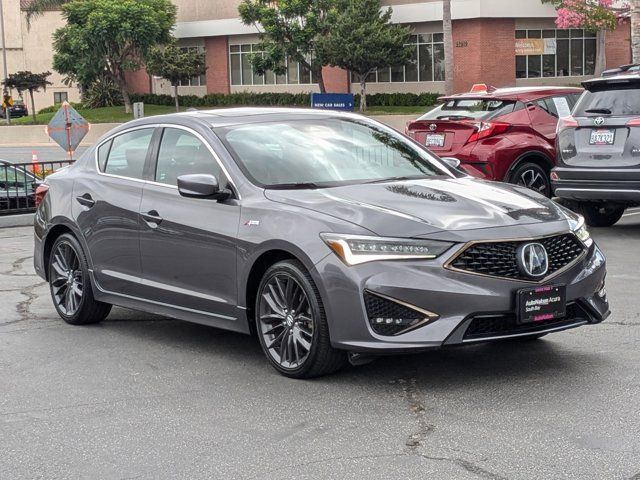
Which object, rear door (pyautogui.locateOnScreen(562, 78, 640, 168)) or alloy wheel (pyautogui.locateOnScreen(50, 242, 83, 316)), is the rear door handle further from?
rear door (pyautogui.locateOnScreen(562, 78, 640, 168))

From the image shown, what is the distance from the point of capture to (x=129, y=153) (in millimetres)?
8391

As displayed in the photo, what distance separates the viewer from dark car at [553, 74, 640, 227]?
12273 millimetres

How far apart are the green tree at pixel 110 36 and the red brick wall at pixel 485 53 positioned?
17.4 meters

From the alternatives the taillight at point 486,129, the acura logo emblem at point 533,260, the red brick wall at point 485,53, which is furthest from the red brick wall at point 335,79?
the acura logo emblem at point 533,260

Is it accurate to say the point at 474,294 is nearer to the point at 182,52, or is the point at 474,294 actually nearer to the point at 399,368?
the point at 399,368

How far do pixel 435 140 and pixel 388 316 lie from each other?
347 inches

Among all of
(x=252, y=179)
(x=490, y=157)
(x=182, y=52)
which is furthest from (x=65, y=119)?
(x=182, y=52)

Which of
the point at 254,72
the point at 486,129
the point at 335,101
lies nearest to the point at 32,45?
the point at 254,72

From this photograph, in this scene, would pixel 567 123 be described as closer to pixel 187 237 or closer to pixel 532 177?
pixel 532 177

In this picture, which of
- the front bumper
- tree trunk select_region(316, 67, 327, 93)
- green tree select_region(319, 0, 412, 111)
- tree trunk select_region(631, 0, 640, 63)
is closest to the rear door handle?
the front bumper

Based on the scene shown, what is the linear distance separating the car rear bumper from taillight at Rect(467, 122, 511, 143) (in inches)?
65.2

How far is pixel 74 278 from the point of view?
8.80 m

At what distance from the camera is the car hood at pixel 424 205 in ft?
20.8

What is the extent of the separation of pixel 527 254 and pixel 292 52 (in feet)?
158
